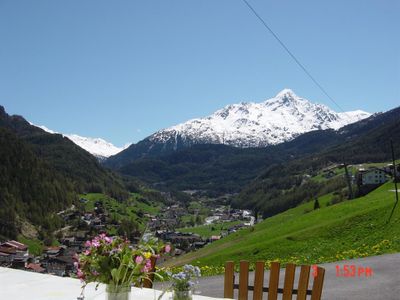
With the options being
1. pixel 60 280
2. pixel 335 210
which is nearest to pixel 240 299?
pixel 60 280

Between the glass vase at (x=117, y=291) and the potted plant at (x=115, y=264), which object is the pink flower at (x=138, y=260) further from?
the glass vase at (x=117, y=291)

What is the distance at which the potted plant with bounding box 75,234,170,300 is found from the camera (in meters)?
4.80

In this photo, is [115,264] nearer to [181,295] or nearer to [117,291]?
[117,291]

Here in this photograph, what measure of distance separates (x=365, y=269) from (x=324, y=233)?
614 inches

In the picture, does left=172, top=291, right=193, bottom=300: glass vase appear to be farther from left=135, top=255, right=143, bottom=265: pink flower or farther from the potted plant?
left=135, top=255, right=143, bottom=265: pink flower
